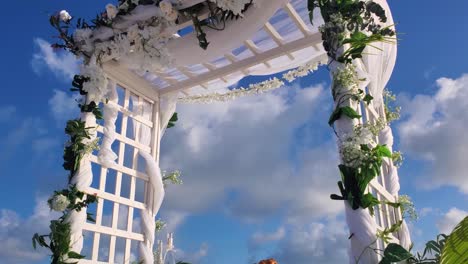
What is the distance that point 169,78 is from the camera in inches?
184

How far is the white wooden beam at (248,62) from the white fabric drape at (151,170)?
8.6 inches

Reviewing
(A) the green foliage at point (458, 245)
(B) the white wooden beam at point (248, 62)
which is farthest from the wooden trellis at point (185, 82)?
(A) the green foliage at point (458, 245)

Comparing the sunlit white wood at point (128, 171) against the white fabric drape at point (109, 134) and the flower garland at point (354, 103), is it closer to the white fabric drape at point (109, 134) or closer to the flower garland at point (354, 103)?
the white fabric drape at point (109, 134)

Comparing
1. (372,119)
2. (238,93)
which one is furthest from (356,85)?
(238,93)

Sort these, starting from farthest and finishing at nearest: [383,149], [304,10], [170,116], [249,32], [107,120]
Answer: [170,116]
[107,120]
[304,10]
[249,32]
[383,149]

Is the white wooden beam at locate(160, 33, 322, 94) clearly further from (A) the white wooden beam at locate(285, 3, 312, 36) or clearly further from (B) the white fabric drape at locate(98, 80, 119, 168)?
(B) the white fabric drape at locate(98, 80, 119, 168)

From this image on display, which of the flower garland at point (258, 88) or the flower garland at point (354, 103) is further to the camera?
the flower garland at point (258, 88)

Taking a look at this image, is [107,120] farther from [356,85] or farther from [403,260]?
[403,260]

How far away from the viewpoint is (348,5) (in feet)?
8.74

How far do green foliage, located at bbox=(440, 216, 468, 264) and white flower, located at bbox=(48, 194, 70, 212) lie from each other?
3167mm

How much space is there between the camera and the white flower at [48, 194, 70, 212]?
3480mm

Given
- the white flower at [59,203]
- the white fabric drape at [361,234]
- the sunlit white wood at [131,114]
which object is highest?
the sunlit white wood at [131,114]

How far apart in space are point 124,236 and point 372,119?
2.45m

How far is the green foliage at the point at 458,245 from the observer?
2.80 feet
